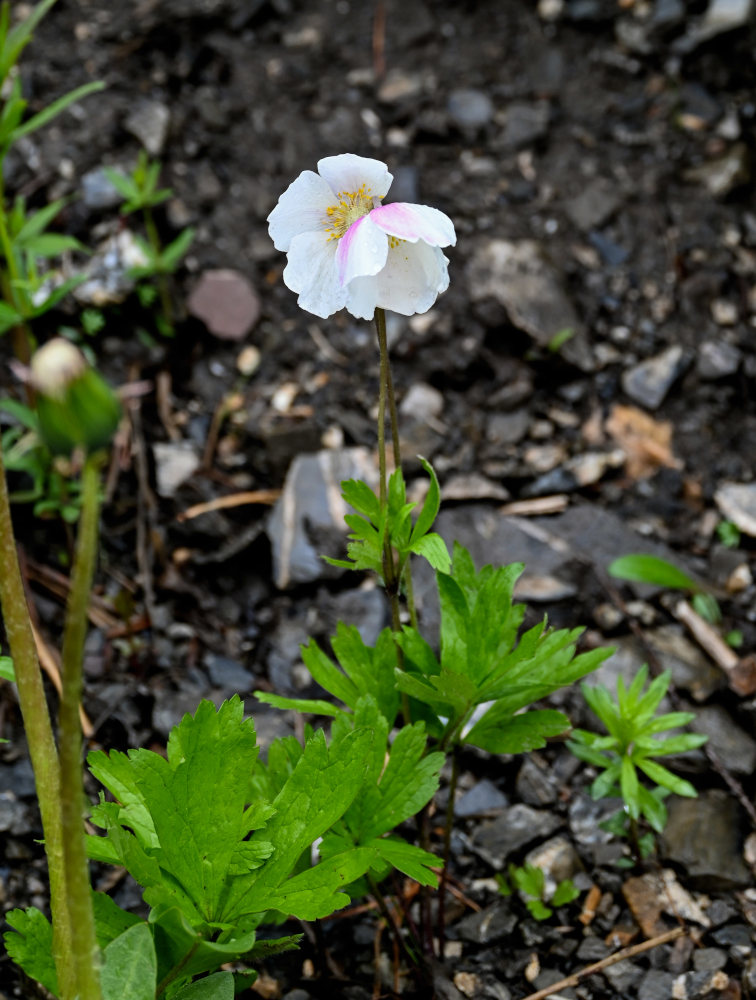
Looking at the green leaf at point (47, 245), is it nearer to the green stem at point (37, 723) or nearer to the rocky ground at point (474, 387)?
Result: the rocky ground at point (474, 387)

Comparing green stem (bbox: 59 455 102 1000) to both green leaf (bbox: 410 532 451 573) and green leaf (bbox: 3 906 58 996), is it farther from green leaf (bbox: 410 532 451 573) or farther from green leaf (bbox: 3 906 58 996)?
green leaf (bbox: 410 532 451 573)

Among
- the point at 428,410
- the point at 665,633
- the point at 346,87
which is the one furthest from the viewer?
the point at 346,87

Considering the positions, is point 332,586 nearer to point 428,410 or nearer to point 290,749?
point 428,410

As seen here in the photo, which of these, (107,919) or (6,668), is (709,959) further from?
(6,668)

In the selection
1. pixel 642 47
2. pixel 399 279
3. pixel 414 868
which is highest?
pixel 399 279

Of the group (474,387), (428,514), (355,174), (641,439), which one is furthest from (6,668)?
(641,439)

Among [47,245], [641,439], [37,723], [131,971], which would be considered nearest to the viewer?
[131,971]

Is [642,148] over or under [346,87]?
under

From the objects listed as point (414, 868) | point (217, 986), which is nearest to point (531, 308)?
point (414, 868)
